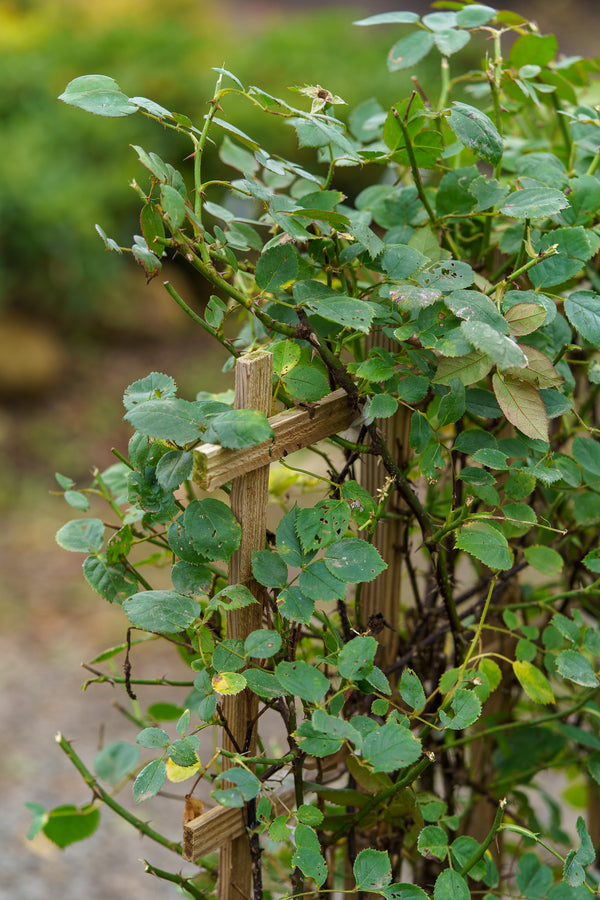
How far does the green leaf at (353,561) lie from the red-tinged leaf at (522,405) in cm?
16

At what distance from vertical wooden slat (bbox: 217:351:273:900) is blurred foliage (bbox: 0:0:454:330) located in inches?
137

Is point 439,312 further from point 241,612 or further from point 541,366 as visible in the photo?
point 241,612

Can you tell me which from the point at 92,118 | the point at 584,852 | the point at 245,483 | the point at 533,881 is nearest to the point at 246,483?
the point at 245,483

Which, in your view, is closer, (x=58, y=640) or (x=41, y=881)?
(x=41, y=881)

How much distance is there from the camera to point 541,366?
0.73 meters

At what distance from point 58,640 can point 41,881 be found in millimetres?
932

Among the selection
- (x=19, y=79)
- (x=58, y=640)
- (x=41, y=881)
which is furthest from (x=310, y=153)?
(x=41, y=881)

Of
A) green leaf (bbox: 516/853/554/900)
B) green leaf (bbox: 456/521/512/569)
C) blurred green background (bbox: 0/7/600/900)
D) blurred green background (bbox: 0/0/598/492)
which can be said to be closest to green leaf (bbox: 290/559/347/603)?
green leaf (bbox: 456/521/512/569)

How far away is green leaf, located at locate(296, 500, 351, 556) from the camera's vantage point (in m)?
0.70

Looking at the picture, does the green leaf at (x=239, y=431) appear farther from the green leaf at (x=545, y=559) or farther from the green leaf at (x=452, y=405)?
the green leaf at (x=545, y=559)

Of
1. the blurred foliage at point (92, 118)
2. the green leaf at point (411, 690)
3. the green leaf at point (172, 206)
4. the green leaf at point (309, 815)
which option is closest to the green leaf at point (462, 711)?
the green leaf at point (411, 690)

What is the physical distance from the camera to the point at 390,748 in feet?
2.19

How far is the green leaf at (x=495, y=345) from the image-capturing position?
62cm

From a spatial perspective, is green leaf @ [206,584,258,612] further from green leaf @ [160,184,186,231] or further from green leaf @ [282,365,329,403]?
green leaf @ [160,184,186,231]
